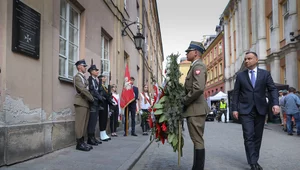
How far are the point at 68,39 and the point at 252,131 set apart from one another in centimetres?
500

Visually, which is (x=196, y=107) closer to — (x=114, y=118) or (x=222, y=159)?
(x=222, y=159)

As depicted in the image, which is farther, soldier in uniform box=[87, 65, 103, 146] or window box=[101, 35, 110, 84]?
window box=[101, 35, 110, 84]

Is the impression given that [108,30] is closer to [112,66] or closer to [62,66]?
[112,66]

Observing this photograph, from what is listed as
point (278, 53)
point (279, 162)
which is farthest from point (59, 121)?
point (278, 53)

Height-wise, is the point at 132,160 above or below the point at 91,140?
below

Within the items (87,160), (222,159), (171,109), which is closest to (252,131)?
(222,159)

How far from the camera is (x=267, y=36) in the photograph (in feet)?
81.5

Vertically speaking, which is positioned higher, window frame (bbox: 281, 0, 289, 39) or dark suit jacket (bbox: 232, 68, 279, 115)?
window frame (bbox: 281, 0, 289, 39)

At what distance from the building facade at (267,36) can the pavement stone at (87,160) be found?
47.3 ft

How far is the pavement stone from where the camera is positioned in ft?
16.6

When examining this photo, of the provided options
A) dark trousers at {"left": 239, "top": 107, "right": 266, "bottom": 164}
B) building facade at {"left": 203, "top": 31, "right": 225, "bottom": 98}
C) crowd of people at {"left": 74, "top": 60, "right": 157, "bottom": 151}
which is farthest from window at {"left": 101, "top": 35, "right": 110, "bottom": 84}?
building facade at {"left": 203, "top": 31, "right": 225, "bottom": 98}

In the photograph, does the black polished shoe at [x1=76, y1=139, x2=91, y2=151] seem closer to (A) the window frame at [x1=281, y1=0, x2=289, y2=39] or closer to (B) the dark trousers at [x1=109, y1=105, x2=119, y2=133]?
(B) the dark trousers at [x1=109, y1=105, x2=119, y2=133]

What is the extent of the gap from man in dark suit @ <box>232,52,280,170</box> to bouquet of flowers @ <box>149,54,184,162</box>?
1263mm

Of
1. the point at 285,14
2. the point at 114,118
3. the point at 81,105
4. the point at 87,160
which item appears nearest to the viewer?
the point at 87,160
